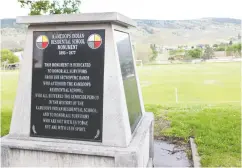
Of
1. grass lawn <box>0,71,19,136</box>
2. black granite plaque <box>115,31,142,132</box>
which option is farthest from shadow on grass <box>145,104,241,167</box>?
grass lawn <box>0,71,19,136</box>

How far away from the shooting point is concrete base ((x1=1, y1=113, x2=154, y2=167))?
2400 millimetres

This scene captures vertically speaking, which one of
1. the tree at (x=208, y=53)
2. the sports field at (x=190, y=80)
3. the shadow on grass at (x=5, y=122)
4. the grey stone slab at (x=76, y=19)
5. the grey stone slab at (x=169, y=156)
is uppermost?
the tree at (x=208, y=53)

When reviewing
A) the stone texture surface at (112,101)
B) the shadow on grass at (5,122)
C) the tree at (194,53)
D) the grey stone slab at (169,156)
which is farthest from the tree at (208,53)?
the stone texture surface at (112,101)

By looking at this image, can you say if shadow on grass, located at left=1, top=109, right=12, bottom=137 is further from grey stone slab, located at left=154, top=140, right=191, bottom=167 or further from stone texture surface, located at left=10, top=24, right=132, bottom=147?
stone texture surface, located at left=10, top=24, right=132, bottom=147

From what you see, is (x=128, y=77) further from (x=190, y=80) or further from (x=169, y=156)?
(x=190, y=80)

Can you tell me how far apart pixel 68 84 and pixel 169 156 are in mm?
2615

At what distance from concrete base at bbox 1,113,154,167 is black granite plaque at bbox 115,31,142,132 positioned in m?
0.28

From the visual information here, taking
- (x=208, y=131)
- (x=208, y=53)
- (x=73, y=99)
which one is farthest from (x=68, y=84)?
(x=208, y=53)

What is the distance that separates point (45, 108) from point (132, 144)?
3.22 ft

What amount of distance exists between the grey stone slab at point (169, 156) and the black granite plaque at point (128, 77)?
1.27 meters

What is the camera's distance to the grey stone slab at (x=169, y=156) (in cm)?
415

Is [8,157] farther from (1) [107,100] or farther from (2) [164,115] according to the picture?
(2) [164,115]

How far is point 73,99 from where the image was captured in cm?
263

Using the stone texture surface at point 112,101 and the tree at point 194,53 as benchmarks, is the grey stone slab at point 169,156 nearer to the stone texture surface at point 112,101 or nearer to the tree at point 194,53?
the stone texture surface at point 112,101
